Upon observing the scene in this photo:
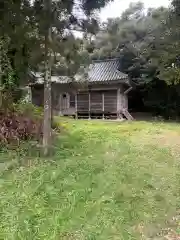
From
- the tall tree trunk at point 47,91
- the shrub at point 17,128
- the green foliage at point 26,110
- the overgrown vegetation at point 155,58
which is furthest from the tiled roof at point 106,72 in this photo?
the tall tree trunk at point 47,91

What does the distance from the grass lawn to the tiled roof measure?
14.0 meters

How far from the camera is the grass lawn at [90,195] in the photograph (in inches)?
193

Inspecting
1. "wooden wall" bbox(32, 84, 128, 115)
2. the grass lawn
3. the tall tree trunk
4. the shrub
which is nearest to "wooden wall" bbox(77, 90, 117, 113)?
"wooden wall" bbox(32, 84, 128, 115)

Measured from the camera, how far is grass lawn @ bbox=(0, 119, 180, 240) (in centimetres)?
491

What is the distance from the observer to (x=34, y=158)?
28.6ft

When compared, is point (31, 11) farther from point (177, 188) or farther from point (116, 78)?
point (116, 78)

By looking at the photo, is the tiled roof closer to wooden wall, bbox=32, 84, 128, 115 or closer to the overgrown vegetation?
wooden wall, bbox=32, 84, 128, 115

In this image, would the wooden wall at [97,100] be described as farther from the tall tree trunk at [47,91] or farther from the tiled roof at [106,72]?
the tall tree trunk at [47,91]

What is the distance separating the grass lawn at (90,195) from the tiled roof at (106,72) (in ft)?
46.0

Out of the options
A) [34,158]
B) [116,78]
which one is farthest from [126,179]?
[116,78]

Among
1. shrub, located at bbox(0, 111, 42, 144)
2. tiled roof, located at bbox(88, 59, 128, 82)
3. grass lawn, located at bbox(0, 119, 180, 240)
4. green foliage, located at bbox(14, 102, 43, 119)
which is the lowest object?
grass lawn, located at bbox(0, 119, 180, 240)

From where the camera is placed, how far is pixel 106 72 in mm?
25156

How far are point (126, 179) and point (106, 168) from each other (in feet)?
2.84

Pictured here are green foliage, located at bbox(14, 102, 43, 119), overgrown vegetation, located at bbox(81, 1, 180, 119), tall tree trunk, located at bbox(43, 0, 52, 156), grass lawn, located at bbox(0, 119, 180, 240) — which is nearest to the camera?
grass lawn, located at bbox(0, 119, 180, 240)
